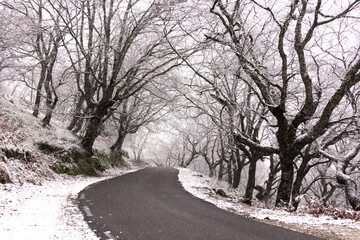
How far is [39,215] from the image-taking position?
233 inches

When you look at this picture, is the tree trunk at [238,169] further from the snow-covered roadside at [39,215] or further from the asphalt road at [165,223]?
the snow-covered roadside at [39,215]

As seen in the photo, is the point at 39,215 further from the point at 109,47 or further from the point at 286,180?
the point at 109,47

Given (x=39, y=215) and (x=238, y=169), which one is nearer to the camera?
(x=39, y=215)

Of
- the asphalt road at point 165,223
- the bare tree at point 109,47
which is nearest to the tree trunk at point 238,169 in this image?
the bare tree at point 109,47

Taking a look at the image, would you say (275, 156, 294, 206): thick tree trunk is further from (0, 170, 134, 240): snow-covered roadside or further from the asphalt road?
(0, 170, 134, 240): snow-covered roadside

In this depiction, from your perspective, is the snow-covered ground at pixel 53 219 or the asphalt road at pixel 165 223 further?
the asphalt road at pixel 165 223

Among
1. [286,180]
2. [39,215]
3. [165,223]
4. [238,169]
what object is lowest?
[39,215]

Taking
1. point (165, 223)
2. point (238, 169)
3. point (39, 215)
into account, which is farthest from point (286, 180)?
point (238, 169)

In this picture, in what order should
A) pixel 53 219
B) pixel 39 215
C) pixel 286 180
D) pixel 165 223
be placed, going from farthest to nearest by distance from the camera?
pixel 286 180 → pixel 165 223 → pixel 39 215 → pixel 53 219

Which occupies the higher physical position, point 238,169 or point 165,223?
point 238,169

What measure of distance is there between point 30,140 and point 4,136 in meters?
2.48

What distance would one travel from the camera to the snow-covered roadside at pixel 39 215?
4754 millimetres

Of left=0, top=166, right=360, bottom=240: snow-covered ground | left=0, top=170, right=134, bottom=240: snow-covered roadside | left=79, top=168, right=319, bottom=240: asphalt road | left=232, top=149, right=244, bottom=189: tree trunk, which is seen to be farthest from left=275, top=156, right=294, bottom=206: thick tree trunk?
left=232, top=149, right=244, bottom=189: tree trunk

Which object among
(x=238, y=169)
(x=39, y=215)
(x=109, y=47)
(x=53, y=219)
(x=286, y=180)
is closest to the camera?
(x=53, y=219)
